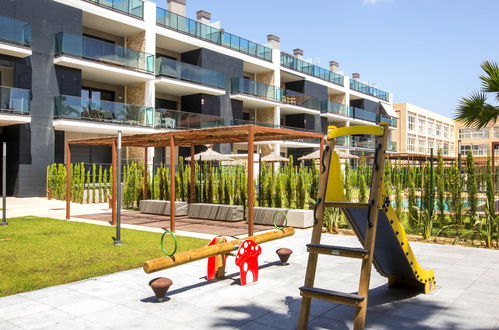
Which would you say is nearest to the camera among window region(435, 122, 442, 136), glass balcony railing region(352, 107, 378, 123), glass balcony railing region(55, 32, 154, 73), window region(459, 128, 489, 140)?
glass balcony railing region(55, 32, 154, 73)

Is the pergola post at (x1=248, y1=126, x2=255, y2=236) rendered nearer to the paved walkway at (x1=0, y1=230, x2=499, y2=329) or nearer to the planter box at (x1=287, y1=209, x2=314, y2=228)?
the paved walkway at (x1=0, y1=230, x2=499, y2=329)

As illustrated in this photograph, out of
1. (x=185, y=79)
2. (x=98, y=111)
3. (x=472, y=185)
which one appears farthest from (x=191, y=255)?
(x=185, y=79)

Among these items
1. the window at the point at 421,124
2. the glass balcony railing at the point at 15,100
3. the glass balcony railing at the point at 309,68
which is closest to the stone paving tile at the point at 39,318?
the glass balcony railing at the point at 15,100

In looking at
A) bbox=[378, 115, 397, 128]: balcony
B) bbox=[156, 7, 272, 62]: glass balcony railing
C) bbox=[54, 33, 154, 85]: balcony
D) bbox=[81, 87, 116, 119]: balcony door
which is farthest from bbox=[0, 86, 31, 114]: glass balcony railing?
bbox=[378, 115, 397, 128]: balcony

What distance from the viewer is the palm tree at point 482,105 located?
10727 mm

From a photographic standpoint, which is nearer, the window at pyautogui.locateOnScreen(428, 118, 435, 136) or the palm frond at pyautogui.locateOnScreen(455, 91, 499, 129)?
the palm frond at pyautogui.locateOnScreen(455, 91, 499, 129)

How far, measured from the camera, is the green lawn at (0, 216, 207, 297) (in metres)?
6.56

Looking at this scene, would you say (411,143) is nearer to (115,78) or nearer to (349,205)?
(115,78)

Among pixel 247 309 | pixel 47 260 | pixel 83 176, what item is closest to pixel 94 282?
pixel 47 260

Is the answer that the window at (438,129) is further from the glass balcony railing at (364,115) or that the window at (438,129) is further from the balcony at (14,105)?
the balcony at (14,105)

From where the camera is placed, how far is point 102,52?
23.1 meters

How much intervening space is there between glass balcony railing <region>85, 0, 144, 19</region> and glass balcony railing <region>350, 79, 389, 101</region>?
2775 cm

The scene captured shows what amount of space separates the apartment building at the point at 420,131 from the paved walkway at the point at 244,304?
151 feet

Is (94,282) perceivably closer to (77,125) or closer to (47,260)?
(47,260)
